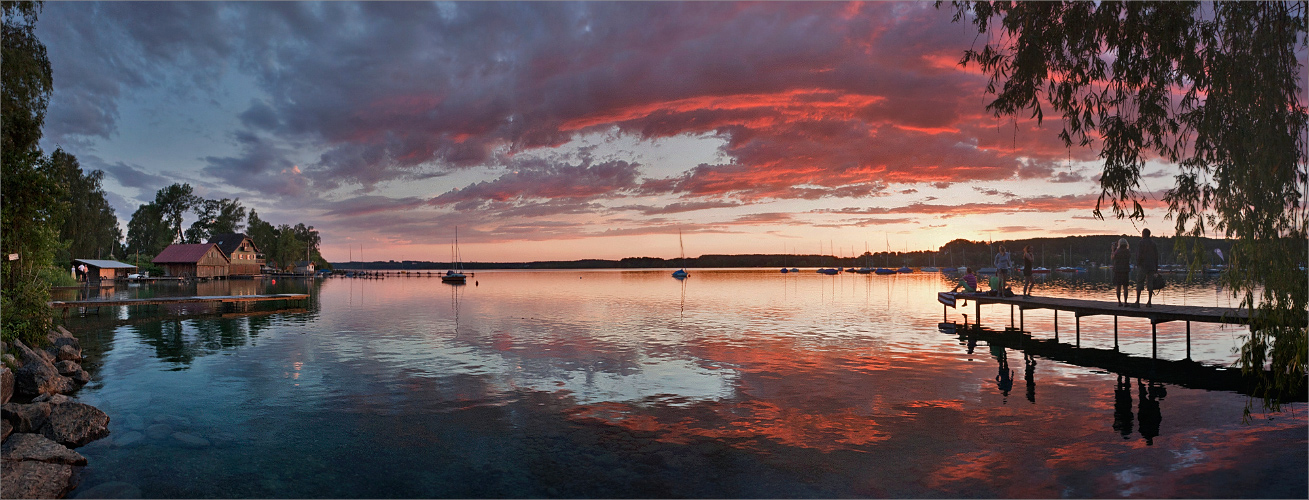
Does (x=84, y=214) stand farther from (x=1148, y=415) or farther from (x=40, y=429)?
(x=1148, y=415)

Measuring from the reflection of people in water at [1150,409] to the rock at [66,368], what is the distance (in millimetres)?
25467

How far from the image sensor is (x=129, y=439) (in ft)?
37.7

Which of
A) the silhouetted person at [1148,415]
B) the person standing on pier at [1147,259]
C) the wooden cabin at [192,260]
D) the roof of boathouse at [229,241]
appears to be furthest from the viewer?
the roof of boathouse at [229,241]

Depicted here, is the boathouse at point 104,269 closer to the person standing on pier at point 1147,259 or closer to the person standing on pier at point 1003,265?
the person standing on pier at point 1003,265

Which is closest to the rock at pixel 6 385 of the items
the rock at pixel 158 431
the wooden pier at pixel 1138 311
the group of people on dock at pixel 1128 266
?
the rock at pixel 158 431

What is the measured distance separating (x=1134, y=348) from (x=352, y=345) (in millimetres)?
28845

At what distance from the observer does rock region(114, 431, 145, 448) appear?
36.9 ft

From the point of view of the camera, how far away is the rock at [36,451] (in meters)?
9.30

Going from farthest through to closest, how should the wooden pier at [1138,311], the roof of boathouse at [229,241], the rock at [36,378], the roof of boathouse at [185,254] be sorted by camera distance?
the roof of boathouse at [229,241], the roof of boathouse at [185,254], the wooden pier at [1138,311], the rock at [36,378]

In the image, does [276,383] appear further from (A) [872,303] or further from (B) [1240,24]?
(A) [872,303]

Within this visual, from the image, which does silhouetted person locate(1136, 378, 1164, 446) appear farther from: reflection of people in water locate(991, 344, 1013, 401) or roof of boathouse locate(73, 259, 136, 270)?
roof of boathouse locate(73, 259, 136, 270)

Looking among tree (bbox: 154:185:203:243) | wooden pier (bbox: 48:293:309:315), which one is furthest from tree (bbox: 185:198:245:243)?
wooden pier (bbox: 48:293:309:315)

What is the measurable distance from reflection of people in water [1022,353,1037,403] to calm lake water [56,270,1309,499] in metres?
0.13

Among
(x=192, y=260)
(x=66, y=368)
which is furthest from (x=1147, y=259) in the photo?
(x=192, y=260)
